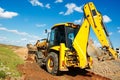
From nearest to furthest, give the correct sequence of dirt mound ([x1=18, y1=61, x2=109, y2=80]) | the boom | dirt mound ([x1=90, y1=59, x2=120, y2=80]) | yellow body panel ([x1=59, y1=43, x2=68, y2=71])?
the boom → dirt mound ([x1=18, y1=61, x2=109, y2=80]) → yellow body panel ([x1=59, y1=43, x2=68, y2=71]) → dirt mound ([x1=90, y1=59, x2=120, y2=80])

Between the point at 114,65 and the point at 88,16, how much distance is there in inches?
248

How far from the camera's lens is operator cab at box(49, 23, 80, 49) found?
1138 centimetres

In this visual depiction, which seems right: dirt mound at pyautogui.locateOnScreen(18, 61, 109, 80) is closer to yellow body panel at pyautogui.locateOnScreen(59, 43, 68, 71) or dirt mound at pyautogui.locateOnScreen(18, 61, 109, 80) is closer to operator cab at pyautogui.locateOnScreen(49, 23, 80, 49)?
yellow body panel at pyautogui.locateOnScreen(59, 43, 68, 71)

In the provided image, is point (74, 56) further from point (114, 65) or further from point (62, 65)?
point (114, 65)

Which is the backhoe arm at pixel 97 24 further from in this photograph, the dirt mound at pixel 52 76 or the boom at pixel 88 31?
the dirt mound at pixel 52 76

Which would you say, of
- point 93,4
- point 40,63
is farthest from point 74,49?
point 40,63

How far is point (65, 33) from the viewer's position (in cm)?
Answer: 1141

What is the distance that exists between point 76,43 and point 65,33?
980 millimetres

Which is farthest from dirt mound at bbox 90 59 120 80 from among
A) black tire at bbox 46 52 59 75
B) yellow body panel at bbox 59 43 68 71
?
yellow body panel at bbox 59 43 68 71

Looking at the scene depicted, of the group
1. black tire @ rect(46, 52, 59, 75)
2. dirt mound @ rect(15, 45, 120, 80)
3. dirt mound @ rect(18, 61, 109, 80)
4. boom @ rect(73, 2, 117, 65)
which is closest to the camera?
boom @ rect(73, 2, 117, 65)

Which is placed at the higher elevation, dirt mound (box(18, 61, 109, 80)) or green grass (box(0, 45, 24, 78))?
green grass (box(0, 45, 24, 78))

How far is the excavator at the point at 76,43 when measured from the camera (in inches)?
402

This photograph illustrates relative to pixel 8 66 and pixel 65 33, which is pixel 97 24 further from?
pixel 8 66

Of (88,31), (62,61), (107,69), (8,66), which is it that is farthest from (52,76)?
(107,69)
